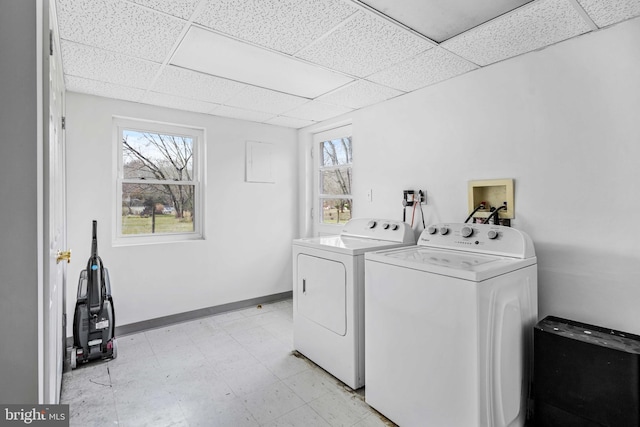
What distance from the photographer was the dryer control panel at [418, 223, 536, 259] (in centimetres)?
188

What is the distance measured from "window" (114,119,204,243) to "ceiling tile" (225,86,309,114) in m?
0.75

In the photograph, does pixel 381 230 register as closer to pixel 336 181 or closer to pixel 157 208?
pixel 336 181

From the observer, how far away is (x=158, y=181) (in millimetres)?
3336

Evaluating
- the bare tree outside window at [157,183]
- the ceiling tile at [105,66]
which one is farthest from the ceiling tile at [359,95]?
the bare tree outside window at [157,183]

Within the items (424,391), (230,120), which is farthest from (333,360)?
(230,120)

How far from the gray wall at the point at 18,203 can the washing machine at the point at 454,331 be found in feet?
5.19

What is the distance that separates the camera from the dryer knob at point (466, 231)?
212 cm

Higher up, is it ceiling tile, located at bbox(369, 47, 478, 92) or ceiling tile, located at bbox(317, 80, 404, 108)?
ceiling tile, located at bbox(317, 80, 404, 108)

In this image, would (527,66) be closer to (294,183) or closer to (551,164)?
(551,164)

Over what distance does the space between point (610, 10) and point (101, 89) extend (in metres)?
3.58

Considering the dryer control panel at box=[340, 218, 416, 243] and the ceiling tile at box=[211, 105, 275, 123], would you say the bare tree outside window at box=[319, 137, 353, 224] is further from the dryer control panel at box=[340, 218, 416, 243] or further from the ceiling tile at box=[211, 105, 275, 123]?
the ceiling tile at box=[211, 105, 275, 123]

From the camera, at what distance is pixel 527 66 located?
2.08m

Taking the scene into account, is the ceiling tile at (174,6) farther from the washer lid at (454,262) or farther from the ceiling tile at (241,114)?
the washer lid at (454,262)

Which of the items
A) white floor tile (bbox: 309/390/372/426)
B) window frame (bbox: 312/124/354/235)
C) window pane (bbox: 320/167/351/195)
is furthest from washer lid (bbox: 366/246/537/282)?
window frame (bbox: 312/124/354/235)
